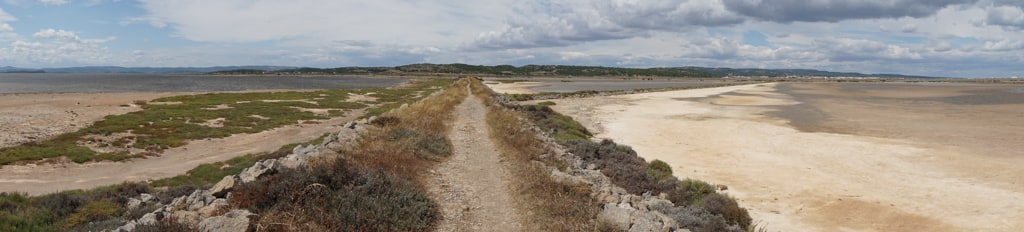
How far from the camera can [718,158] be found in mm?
24891

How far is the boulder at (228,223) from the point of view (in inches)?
306

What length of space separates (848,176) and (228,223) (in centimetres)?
2131

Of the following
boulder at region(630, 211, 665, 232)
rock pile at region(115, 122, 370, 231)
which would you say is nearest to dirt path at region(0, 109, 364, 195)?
rock pile at region(115, 122, 370, 231)

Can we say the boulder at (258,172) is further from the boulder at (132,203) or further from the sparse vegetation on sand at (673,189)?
the sparse vegetation on sand at (673,189)

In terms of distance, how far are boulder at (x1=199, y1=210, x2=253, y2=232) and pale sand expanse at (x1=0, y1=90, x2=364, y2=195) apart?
47.0 ft

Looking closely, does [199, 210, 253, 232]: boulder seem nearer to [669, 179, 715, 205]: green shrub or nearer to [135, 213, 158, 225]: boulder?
[135, 213, 158, 225]: boulder

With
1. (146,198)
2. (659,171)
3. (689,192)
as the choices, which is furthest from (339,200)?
(659,171)

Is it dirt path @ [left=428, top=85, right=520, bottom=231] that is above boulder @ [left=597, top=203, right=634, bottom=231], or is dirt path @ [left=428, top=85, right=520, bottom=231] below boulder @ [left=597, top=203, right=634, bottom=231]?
below

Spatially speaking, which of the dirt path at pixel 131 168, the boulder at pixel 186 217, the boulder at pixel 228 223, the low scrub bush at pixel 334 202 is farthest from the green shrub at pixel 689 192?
the dirt path at pixel 131 168

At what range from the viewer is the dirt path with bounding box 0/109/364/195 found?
18.6 metres

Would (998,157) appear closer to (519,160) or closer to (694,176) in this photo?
(694,176)

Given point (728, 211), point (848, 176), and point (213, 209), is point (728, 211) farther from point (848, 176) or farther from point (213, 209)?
point (213, 209)

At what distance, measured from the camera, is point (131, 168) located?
2181cm

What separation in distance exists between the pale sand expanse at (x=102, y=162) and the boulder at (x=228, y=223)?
14310 mm
